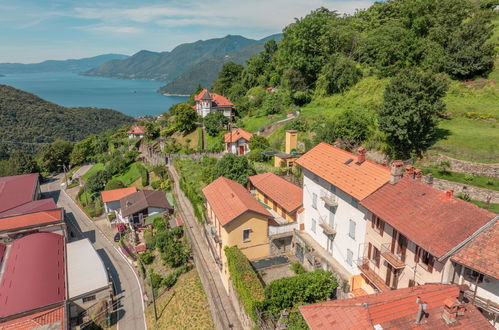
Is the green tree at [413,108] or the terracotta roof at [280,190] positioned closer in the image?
the green tree at [413,108]

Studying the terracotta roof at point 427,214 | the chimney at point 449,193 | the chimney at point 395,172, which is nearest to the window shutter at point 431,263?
the terracotta roof at point 427,214

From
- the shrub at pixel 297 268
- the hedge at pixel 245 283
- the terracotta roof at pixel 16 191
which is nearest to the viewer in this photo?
the hedge at pixel 245 283

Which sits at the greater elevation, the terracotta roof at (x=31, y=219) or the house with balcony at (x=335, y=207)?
the house with balcony at (x=335, y=207)

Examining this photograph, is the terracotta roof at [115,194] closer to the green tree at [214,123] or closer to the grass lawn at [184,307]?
the green tree at [214,123]

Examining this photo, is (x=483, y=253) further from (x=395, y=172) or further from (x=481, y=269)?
(x=395, y=172)

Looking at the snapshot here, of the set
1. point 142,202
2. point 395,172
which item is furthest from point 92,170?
point 395,172

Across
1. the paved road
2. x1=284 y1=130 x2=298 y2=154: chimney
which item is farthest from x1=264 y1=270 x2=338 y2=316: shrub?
x1=284 y1=130 x2=298 y2=154: chimney
